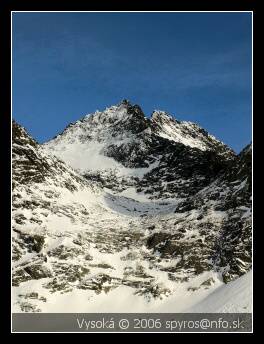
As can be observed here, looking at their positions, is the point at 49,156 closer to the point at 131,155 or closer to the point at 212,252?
the point at 131,155

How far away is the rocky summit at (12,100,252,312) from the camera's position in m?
73.8

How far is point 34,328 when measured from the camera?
63.6m
